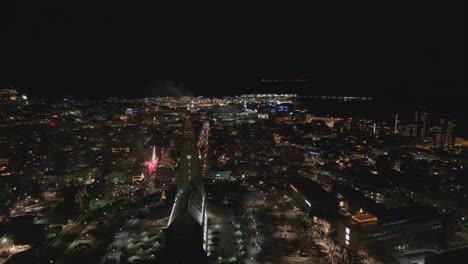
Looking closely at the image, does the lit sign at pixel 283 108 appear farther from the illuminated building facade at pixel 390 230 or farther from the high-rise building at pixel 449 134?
the illuminated building facade at pixel 390 230

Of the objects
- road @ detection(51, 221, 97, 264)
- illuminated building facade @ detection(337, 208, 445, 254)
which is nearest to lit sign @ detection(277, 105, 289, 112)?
illuminated building facade @ detection(337, 208, 445, 254)

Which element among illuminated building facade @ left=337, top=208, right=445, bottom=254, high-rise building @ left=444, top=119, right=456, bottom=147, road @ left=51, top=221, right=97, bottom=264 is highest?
high-rise building @ left=444, top=119, right=456, bottom=147

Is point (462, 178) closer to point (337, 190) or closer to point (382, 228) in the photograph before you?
point (337, 190)

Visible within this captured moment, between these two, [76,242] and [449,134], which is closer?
[76,242]

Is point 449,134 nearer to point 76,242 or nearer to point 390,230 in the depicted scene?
point 390,230

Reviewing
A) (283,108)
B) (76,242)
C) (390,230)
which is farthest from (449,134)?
(76,242)

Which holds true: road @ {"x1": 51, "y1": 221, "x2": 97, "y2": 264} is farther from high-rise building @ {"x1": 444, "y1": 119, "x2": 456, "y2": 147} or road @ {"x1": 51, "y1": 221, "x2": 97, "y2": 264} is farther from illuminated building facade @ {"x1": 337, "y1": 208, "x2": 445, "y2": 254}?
high-rise building @ {"x1": 444, "y1": 119, "x2": 456, "y2": 147}

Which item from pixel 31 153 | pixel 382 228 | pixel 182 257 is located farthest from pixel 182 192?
pixel 31 153

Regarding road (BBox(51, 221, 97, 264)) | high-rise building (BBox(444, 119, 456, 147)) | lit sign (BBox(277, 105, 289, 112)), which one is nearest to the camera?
road (BBox(51, 221, 97, 264))

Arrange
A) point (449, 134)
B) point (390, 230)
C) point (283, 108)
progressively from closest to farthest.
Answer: point (390, 230)
point (449, 134)
point (283, 108)

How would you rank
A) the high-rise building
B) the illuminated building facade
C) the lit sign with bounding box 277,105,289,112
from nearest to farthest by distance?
the illuminated building facade
the high-rise building
the lit sign with bounding box 277,105,289,112

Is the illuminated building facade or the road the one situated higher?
the illuminated building facade

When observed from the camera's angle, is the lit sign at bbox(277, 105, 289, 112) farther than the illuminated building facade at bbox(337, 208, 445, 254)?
Yes
